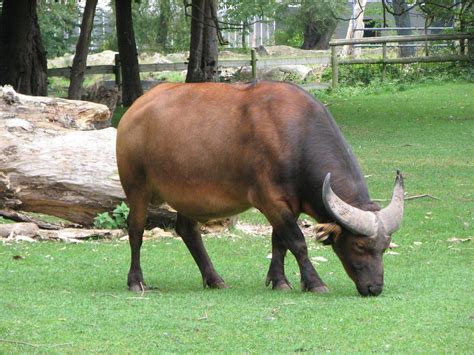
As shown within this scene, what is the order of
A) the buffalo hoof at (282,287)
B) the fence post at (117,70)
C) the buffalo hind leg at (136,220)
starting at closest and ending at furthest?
the buffalo hoof at (282,287)
the buffalo hind leg at (136,220)
the fence post at (117,70)

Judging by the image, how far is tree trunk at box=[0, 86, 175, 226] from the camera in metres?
12.6

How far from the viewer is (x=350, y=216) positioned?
353 inches

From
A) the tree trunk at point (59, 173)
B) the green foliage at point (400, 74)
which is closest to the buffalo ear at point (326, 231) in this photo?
the tree trunk at point (59, 173)

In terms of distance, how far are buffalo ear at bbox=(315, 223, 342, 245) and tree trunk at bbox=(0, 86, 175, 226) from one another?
4213mm

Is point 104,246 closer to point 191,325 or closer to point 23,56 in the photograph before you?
point 191,325

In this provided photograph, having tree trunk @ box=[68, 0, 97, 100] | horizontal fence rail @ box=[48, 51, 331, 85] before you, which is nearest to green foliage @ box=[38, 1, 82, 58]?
horizontal fence rail @ box=[48, 51, 331, 85]

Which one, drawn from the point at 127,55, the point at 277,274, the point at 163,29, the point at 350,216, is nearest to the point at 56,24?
the point at 163,29

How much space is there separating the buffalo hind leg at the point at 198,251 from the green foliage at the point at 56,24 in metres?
28.8

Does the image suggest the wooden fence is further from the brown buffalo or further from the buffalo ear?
the buffalo ear

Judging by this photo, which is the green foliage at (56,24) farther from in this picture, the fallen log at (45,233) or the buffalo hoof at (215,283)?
the buffalo hoof at (215,283)

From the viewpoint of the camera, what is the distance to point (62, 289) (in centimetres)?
966

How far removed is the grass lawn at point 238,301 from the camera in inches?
286

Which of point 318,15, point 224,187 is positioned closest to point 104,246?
point 224,187

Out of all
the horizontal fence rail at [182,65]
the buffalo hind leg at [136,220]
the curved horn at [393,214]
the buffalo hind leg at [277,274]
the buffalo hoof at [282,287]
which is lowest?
the buffalo hoof at [282,287]
